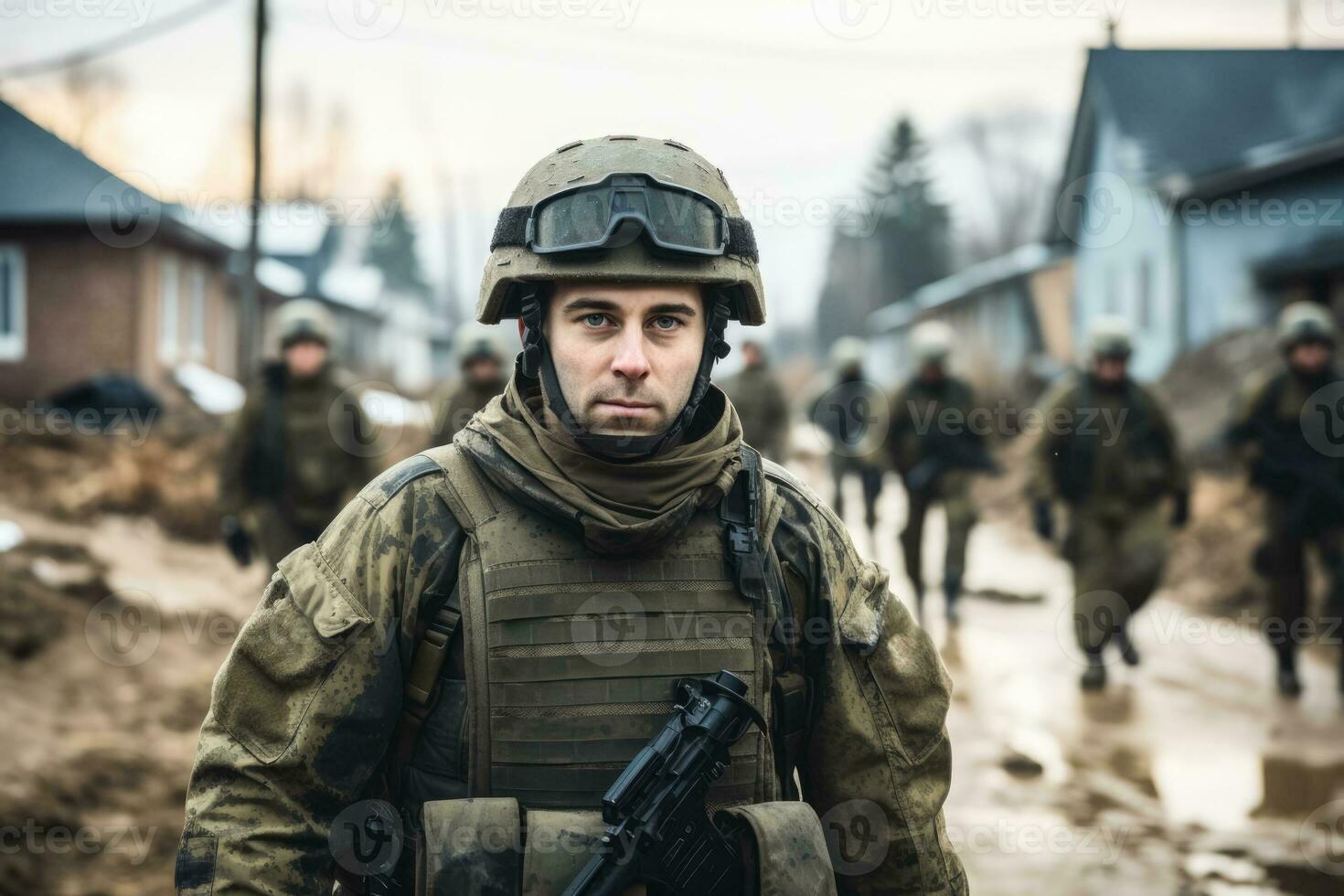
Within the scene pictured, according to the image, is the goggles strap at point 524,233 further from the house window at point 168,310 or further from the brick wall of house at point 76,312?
the house window at point 168,310

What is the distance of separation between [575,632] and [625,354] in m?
0.49

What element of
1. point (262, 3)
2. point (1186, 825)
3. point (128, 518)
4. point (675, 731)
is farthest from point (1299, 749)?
point (262, 3)

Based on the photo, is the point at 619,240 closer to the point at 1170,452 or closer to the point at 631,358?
the point at 631,358

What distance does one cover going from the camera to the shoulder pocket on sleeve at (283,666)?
2053 mm

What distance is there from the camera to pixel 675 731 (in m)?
2.09

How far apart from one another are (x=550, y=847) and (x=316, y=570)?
1.98 feet

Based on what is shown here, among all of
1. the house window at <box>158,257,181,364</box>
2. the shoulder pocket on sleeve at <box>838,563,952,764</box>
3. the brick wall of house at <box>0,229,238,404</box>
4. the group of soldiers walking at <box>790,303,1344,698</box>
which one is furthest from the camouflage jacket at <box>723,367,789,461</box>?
the house window at <box>158,257,181,364</box>

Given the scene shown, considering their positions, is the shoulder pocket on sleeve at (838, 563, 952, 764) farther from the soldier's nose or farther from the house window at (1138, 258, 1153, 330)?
the house window at (1138, 258, 1153, 330)

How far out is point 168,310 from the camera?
23.5 meters

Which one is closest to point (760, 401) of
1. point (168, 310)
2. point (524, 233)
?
point (524, 233)

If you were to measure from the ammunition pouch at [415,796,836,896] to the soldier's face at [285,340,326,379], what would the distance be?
643 cm

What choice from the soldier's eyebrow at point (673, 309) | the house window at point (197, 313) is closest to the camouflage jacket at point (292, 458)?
the soldier's eyebrow at point (673, 309)

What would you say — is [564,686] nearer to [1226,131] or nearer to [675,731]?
[675,731]

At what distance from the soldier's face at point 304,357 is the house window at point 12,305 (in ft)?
52.7
